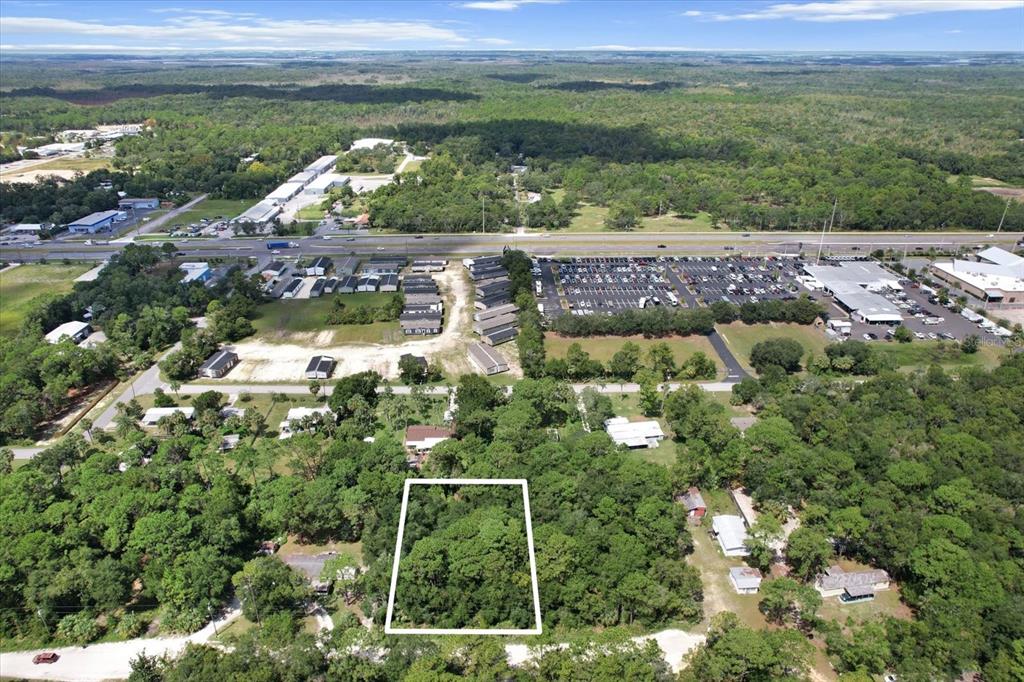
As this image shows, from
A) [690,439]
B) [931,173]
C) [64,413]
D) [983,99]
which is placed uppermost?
[983,99]

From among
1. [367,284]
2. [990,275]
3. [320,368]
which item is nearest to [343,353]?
[320,368]

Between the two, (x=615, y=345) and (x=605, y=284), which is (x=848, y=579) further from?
(x=605, y=284)

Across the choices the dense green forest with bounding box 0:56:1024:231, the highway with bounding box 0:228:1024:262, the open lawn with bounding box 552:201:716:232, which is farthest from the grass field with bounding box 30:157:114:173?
the open lawn with bounding box 552:201:716:232

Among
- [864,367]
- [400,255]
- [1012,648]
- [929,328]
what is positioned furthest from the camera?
[400,255]

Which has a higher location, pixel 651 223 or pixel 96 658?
pixel 651 223

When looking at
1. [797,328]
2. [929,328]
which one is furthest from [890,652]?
[929,328]

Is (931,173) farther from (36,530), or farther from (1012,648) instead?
(36,530)
